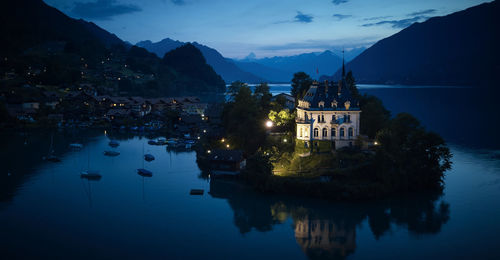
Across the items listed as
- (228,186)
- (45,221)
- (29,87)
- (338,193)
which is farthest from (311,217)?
(29,87)

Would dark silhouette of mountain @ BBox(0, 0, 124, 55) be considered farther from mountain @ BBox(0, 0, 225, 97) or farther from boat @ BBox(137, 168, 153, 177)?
boat @ BBox(137, 168, 153, 177)

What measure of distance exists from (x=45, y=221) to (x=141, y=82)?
3935 inches

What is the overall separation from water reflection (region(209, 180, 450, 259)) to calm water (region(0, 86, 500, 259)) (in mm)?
86

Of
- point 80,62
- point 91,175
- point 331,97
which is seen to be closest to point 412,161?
point 331,97

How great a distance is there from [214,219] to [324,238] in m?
9.07

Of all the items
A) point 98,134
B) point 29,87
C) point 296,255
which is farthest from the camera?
point 29,87

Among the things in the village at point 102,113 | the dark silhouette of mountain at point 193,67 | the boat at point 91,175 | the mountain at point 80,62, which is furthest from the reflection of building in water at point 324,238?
the dark silhouette of mountain at point 193,67

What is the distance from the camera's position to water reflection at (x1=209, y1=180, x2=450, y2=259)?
2573cm

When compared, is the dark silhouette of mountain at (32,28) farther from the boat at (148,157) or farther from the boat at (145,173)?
the boat at (145,173)

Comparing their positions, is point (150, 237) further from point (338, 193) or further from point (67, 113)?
point (67, 113)

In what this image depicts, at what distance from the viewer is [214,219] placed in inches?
1152

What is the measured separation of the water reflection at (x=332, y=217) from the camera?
25.7 m

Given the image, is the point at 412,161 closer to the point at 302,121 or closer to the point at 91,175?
the point at 302,121

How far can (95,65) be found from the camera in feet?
402
